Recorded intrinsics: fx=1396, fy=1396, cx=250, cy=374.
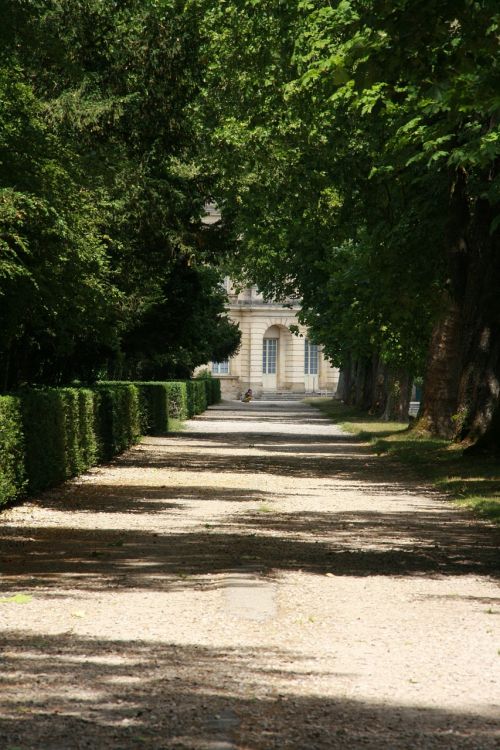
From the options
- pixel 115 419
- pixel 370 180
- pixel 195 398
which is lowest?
pixel 195 398

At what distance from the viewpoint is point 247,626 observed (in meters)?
8.45

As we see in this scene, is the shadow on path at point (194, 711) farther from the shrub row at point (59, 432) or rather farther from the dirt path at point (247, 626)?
the shrub row at point (59, 432)

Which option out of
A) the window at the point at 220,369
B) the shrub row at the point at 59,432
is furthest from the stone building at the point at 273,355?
the shrub row at the point at 59,432

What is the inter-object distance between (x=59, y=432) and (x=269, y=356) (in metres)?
89.2

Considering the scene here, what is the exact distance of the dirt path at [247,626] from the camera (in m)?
5.85

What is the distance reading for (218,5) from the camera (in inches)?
1085

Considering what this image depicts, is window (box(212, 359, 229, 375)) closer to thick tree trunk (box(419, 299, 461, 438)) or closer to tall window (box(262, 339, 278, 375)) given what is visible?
tall window (box(262, 339, 278, 375))

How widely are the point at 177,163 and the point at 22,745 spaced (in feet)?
80.8

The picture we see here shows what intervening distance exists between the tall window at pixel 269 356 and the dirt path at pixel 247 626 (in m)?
89.9

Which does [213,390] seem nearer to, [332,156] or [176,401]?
[176,401]

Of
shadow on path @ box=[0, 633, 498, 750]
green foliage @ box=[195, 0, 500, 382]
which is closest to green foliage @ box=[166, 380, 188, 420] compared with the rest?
green foliage @ box=[195, 0, 500, 382]

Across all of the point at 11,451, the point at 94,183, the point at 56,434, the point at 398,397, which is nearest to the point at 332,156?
the point at 94,183

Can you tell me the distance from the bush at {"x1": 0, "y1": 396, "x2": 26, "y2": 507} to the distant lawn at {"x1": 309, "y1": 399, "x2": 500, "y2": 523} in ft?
17.9

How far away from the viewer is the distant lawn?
1791cm
